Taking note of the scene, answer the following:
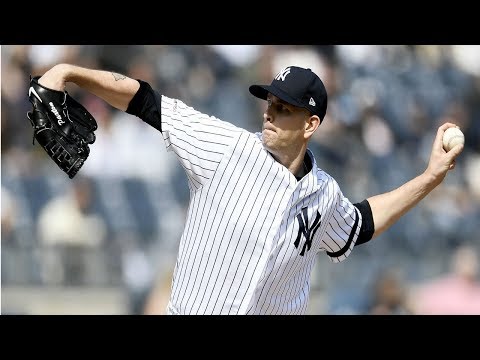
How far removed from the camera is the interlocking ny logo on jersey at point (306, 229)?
11.3ft

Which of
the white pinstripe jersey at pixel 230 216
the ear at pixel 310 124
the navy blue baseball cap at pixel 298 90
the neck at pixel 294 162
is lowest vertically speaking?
the white pinstripe jersey at pixel 230 216

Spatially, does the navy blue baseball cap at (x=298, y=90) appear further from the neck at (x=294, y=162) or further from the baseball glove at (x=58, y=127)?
the baseball glove at (x=58, y=127)

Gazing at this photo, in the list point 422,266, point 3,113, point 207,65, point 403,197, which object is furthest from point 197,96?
point 403,197

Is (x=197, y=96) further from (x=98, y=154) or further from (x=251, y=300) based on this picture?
(x=251, y=300)

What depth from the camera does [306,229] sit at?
11.3ft

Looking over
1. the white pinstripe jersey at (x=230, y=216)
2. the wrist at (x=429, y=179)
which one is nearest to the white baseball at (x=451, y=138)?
the wrist at (x=429, y=179)

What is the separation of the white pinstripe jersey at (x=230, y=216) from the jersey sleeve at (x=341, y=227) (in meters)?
0.23

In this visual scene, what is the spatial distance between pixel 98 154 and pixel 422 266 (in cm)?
286

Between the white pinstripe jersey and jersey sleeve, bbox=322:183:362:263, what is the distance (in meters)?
0.23

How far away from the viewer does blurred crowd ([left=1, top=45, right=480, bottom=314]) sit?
6984 mm

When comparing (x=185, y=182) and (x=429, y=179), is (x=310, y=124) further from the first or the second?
(x=185, y=182)

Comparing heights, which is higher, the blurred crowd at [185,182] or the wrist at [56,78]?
the blurred crowd at [185,182]

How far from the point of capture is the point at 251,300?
11.0 ft

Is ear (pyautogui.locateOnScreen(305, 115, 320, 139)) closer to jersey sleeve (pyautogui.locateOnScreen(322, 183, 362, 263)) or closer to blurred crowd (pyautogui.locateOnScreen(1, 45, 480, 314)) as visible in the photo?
jersey sleeve (pyautogui.locateOnScreen(322, 183, 362, 263))
